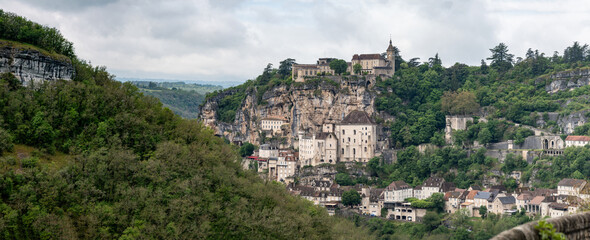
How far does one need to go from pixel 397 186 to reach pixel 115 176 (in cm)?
4131

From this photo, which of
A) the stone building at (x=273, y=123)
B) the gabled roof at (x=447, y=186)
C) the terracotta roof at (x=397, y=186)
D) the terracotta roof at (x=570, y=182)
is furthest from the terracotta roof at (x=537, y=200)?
the stone building at (x=273, y=123)

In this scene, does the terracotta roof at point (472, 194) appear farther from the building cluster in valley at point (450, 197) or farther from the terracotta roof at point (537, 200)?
the terracotta roof at point (537, 200)

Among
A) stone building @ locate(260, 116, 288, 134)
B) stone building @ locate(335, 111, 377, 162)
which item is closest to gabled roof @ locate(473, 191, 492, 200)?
stone building @ locate(335, 111, 377, 162)

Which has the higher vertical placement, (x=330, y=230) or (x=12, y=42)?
(x=12, y=42)

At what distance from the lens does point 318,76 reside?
268ft

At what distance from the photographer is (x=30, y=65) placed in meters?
28.0

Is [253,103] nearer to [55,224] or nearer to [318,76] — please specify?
[318,76]

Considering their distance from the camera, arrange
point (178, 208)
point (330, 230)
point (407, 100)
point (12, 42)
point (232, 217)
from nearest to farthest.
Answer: point (178, 208)
point (232, 217)
point (12, 42)
point (330, 230)
point (407, 100)

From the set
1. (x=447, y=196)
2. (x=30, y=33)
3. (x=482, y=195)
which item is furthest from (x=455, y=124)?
(x=30, y=33)

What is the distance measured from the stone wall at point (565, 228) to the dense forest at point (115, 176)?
54.4 feet

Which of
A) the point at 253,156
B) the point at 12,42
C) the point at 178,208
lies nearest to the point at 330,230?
the point at 178,208

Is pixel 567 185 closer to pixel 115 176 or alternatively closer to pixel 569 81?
pixel 569 81

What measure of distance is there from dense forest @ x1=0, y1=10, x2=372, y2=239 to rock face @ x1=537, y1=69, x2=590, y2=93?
176 ft

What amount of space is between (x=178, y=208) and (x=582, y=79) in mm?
64624
